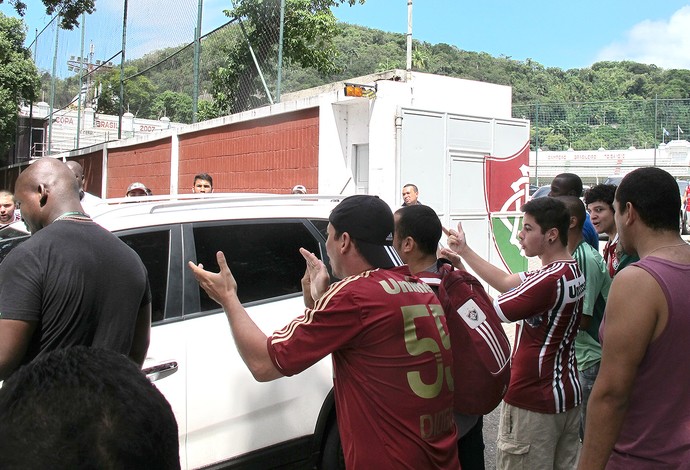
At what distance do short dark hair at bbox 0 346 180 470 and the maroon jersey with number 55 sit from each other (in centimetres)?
112

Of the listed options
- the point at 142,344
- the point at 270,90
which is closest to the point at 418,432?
the point at 142,344

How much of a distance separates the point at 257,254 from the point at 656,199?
2218 millimetres

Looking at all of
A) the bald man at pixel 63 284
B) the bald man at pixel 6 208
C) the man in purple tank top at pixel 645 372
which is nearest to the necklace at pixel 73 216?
the bald man at pixel 63 284

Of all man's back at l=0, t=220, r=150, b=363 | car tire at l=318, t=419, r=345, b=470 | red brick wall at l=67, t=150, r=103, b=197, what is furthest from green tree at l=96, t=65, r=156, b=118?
man's back at l=0, t=220, r=150, b=363

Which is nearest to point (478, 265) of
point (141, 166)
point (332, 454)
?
point (332, 454)

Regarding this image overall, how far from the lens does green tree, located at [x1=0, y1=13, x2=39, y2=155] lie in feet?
91.7

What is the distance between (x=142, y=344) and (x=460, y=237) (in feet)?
5.83

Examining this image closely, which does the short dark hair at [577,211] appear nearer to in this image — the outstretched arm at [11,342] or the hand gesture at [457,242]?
the hand gesture at [457,242]

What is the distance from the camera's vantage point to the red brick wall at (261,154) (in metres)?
10.2

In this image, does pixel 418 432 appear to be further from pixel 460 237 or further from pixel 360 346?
pixel 460 237

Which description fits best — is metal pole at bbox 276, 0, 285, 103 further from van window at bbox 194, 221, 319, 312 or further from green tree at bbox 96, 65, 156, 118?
green tree at bbox 96, 65, 156, 118

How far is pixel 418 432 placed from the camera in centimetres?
206

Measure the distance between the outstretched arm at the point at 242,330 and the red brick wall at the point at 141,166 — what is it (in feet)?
43.0

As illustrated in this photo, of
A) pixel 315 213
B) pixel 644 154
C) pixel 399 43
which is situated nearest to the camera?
pixel 315 213
